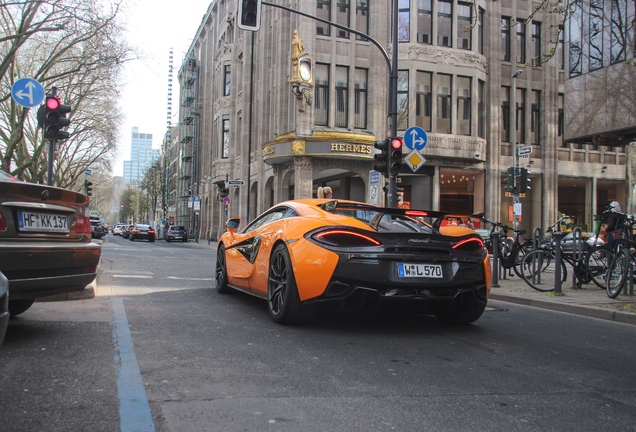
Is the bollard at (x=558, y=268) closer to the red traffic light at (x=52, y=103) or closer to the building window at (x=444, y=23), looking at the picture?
the red traffic light at (x=52, y=103)

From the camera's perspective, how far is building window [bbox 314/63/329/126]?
27.5 m

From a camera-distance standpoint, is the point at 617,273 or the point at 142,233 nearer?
A: the point at 617,273

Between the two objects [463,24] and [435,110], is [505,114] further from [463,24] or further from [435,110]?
[463,24]

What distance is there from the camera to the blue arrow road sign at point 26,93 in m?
10.6

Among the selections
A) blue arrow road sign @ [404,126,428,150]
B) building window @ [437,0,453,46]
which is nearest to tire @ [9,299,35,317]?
blue arrow road sign @ [404,126,428,150]

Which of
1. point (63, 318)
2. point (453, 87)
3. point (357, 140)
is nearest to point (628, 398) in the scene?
point (63, 318)

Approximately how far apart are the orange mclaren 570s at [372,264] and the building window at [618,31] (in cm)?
978

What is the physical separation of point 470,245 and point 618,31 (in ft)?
33.6

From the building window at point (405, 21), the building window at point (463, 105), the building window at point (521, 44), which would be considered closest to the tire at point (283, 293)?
the building window at point (405, 21)

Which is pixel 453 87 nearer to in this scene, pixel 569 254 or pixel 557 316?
pixel 569 254

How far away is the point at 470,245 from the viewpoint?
512cm

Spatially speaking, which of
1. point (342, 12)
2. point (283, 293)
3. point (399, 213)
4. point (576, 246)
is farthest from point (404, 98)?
point (283, 293)

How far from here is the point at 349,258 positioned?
463cm

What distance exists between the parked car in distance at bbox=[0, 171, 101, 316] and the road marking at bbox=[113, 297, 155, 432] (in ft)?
2.27
